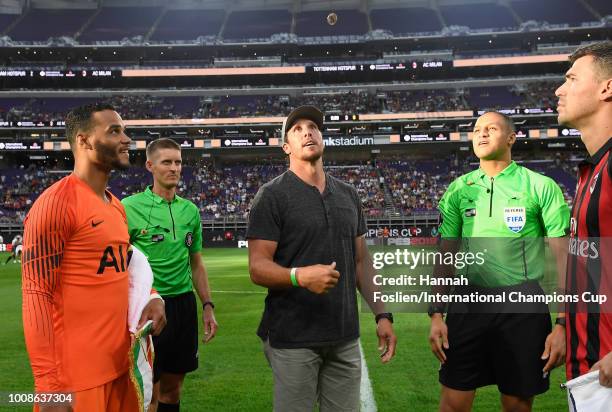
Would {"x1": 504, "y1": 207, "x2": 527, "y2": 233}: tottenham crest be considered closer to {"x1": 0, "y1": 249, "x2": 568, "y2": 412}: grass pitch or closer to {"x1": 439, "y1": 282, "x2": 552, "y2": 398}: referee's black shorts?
{"x1": 439, "y1": 282, "x2": 552, "y2": 398}: referee's black shorts

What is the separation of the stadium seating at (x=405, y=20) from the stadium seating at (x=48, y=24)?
1384 inches

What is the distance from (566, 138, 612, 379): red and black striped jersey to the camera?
2395 millimetres

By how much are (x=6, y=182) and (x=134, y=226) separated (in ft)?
169

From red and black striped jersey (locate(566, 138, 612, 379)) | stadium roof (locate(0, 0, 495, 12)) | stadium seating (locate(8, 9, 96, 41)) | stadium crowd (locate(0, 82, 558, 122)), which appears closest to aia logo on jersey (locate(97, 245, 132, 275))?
red and black striped jersey (locate(566, 138, 612, 379))

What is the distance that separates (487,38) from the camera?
54438 millimetres

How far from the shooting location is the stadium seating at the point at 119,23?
188 feet

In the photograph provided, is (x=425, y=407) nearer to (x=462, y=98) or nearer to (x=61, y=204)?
(x=61, y=204)

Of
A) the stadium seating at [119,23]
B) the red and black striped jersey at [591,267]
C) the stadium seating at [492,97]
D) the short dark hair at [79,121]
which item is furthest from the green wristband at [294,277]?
the stadium seating at [119,23]

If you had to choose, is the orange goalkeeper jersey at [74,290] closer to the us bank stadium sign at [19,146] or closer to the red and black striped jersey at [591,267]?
the red and black striped jersey at [591,267]

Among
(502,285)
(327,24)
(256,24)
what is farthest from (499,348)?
(256,24)

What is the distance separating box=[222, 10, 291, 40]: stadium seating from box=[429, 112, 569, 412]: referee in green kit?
56.9 m

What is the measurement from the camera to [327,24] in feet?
195

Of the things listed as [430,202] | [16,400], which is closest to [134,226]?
[16,400]

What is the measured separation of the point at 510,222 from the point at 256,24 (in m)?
61.1
